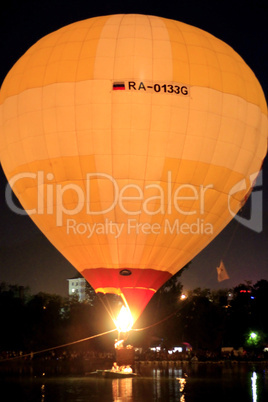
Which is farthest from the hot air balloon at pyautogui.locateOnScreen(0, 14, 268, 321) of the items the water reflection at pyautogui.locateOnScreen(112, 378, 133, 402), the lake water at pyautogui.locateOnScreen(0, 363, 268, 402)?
the lake water at pyautogui.locateOnScreen(0, 363, 268, 402)

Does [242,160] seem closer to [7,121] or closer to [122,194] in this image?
[122,194]

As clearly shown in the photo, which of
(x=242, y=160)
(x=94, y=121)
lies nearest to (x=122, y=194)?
(x=94, y=121)

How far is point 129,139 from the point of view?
19672 mm

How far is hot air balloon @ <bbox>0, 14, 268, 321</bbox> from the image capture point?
19.7 m

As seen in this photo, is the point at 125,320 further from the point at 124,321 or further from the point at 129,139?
the point at 129,139

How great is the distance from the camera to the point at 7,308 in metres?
59.3

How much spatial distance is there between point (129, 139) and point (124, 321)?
603cm

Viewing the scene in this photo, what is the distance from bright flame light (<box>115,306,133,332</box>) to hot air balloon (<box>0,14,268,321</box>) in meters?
0.23

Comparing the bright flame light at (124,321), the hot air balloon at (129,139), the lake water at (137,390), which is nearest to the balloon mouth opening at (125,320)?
the bright flame light at (124,321)

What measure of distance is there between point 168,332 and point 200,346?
24.9 feet

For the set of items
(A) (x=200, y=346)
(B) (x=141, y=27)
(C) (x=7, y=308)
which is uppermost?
(B) (x=141, y=27)

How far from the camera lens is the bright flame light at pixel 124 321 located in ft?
70.0

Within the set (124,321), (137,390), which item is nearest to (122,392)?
(137,390)

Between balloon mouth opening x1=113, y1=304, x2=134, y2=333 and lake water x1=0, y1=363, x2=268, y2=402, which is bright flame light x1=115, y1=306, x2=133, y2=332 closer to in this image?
balloon mouth opening x1=113, y1=304, x2=134, y2=333
